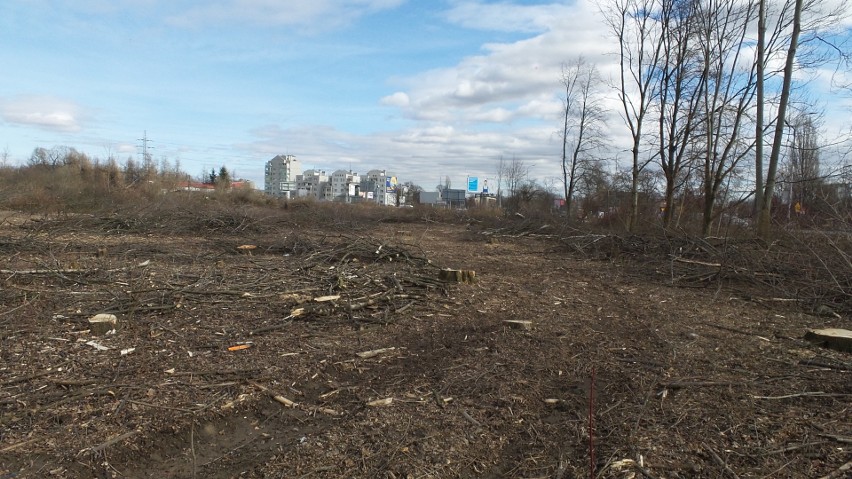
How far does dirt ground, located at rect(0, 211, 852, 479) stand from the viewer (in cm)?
320

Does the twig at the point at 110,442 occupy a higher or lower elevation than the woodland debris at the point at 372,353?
lower

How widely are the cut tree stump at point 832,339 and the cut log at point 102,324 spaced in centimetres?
795

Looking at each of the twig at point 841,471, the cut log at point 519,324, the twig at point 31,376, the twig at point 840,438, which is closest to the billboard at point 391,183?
the cut log at point 519,324

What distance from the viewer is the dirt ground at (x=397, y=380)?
3195 mm

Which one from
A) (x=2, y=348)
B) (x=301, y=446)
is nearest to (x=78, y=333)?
(x=2, y=348)

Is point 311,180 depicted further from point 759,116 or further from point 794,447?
point 794,447

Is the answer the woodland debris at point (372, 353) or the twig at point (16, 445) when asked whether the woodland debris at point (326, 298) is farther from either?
the twig at point (16, 445)

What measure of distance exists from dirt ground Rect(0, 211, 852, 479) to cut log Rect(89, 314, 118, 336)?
104 mm

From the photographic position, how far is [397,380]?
15.1 ft

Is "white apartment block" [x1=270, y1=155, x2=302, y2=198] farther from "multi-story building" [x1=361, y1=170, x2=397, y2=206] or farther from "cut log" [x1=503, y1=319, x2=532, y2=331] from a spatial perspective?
"cut log" [x1=503, y1=319, x2=532, y2=331]

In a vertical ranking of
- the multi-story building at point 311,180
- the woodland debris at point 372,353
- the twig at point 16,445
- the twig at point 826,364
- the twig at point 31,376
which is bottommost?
the twig at point 16,445

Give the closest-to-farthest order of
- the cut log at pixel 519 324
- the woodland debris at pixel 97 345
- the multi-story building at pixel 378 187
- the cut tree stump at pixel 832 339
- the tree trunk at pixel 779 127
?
the woodland debris at pixel 97 345, the cut tree stump at pixel 832 339, the cut log at pixel 519 324, the tree trunk at pixel 779 127, the multi-story building at pixel 378 187

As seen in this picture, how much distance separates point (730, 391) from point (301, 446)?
3513 mm

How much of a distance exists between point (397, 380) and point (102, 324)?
346 centimetres
